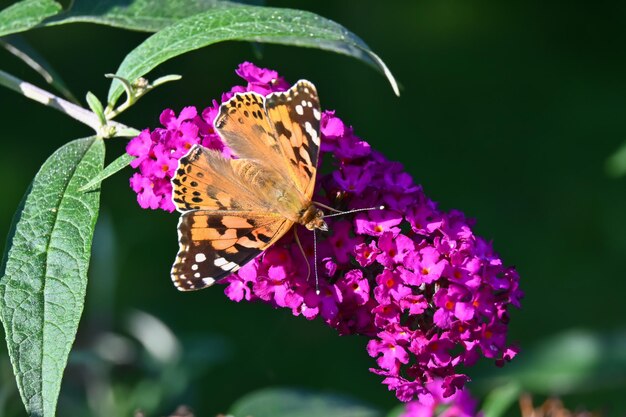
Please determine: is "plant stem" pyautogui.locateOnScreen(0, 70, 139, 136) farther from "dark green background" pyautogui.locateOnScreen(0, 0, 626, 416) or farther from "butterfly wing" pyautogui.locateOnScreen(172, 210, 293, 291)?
"dark green background" pyautogui.locateOnScreen(0, 0, 626, 416)

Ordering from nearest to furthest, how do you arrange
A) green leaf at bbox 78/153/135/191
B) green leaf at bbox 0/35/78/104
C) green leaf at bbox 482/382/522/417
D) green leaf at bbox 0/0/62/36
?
green leaf at bbox 78/153/135/191, green leaf at bbox 0/0/62/36, green leaf at bbox 0/35/78/104, green leaf at bbox 482/382/522/417

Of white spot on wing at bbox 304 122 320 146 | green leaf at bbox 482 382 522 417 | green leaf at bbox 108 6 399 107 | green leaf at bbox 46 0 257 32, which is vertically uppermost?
green leaf at bbox 46 0 257 32

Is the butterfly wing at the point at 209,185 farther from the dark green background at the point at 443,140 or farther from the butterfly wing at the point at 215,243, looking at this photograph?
the dark green background at the point at 443,140

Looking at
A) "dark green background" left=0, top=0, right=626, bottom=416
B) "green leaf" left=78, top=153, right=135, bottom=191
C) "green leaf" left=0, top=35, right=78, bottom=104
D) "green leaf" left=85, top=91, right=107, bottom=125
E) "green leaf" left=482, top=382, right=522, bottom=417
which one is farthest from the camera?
"dark green background" left=0, top=0, right=626, bottom=416

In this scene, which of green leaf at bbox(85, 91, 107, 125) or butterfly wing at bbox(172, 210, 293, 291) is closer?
butterfly wing at bbox(172, 210, 293, 291)

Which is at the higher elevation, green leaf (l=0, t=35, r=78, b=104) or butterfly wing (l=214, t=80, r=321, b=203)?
green leaf (l=0, t=35, r=78, b=104)

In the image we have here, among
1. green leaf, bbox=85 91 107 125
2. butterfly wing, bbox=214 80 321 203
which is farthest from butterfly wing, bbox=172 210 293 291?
green leaf, bbox=85 91 107 125

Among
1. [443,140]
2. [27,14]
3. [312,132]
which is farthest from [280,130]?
[443,140]
